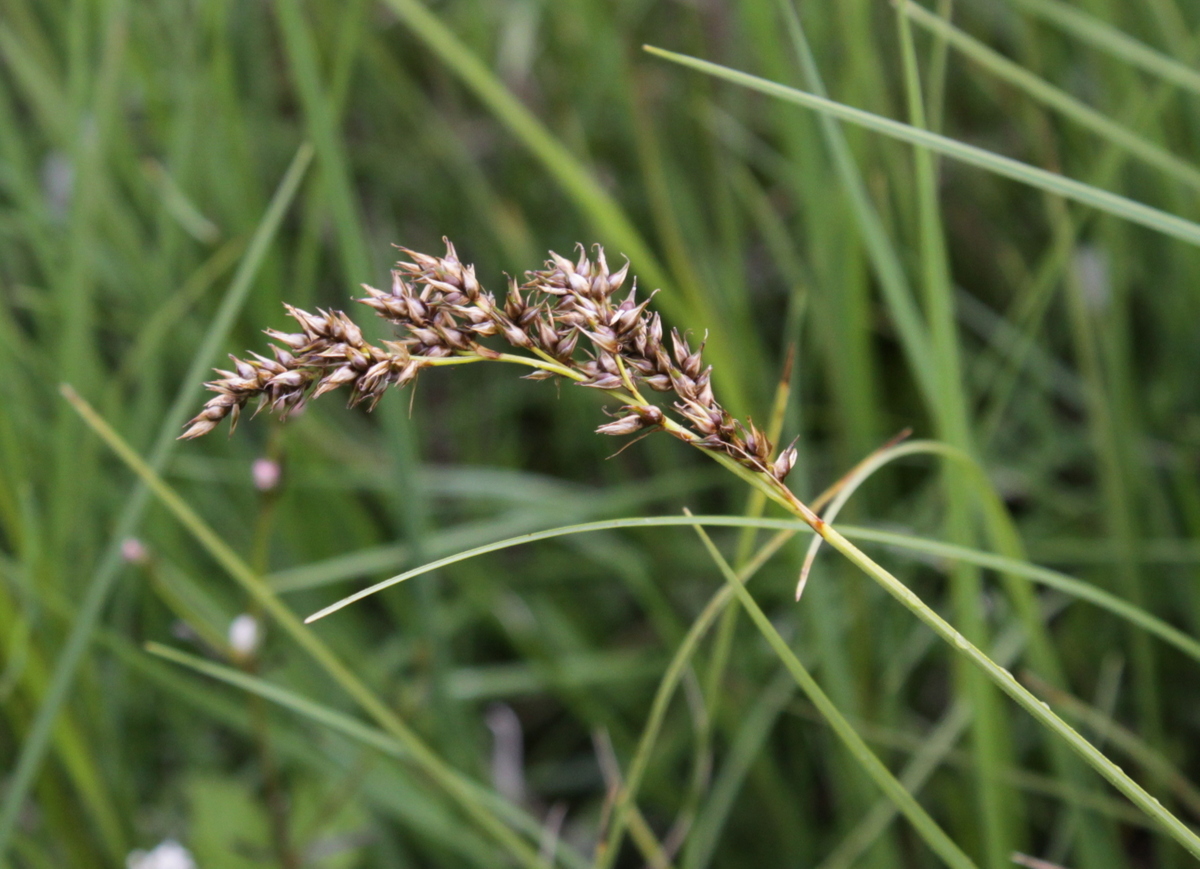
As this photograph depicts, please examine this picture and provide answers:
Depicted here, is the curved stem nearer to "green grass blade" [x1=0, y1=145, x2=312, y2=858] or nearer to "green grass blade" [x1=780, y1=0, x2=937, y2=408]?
"green grass blade" [x1=780, y1=0, x2=937, y2=408]

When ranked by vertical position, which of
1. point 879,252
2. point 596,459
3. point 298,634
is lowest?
point 596,459

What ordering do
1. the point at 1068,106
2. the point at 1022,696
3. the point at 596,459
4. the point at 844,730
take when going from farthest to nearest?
the point at 596,459, the point at 1068,106, the point at 844,730, the point at 1022,696

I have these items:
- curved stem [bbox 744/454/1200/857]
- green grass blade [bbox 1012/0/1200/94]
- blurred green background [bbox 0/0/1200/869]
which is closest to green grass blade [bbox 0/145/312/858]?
blurred green background [bbox 0/0/1200/869]

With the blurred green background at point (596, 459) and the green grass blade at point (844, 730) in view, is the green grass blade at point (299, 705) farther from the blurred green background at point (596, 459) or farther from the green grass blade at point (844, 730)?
the green grass blade at point (844, 730)

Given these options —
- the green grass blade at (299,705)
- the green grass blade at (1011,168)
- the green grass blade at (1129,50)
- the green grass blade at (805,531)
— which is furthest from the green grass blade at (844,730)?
the green grass blade at (1129,50)

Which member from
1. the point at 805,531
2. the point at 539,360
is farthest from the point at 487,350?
the point at 805,531

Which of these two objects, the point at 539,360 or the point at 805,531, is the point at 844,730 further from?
the point at 539,360
